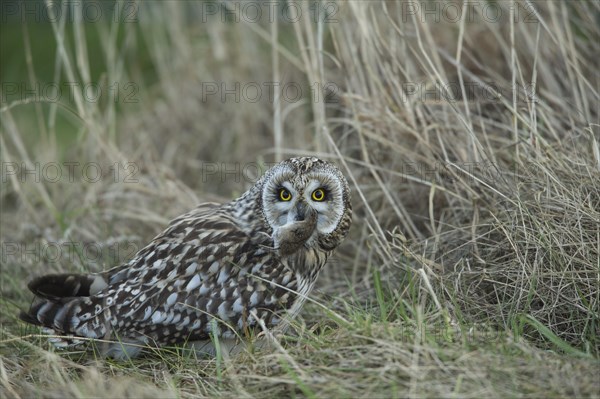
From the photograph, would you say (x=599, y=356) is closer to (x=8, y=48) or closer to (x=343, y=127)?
(x=343, y=127)

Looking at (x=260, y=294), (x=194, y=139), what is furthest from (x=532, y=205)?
(x=194, y=139)

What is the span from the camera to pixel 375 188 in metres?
4.91

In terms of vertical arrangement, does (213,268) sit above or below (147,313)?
above

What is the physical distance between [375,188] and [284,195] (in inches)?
54.2

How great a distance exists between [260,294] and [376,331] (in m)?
0.74

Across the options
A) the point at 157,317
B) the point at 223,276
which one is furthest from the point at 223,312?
the point at 157,317

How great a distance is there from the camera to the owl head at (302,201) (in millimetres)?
3559

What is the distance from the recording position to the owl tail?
3.71 meters
